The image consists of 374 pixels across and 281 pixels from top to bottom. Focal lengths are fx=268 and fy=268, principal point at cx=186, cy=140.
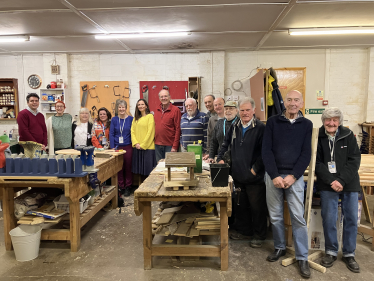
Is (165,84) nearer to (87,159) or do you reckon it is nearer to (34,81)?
(34,81)

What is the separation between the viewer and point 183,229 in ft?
8.88

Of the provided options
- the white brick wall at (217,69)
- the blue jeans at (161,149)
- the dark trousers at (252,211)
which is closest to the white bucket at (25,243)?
the dark trousers at (252,211)

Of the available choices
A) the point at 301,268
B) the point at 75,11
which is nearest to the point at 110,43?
the point at 75,11

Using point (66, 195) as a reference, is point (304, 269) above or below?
below

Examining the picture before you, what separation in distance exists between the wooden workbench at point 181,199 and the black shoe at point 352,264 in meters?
1.16

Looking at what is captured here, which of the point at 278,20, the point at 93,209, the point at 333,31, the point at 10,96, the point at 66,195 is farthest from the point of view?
the point at 10,96

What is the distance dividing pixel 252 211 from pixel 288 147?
90 cm

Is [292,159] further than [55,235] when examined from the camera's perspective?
No

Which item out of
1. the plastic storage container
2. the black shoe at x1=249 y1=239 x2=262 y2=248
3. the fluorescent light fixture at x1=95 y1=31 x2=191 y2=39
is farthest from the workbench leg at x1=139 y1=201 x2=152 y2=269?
the fluorescent light fixture at x1=95 y1=31 x2=191 y2=39

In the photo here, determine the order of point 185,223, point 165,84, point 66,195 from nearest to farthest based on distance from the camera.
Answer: point 66,195
point 185,223
point 165,84

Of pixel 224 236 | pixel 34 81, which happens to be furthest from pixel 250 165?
pixel 34 81

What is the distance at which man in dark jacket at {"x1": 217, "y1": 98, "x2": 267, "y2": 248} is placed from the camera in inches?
112

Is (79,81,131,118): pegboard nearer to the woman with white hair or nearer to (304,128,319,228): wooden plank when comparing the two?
the woman with white hair

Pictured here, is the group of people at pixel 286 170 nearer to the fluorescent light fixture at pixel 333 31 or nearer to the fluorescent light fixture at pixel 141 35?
the fluorescent light fixture at pixel 141 35
